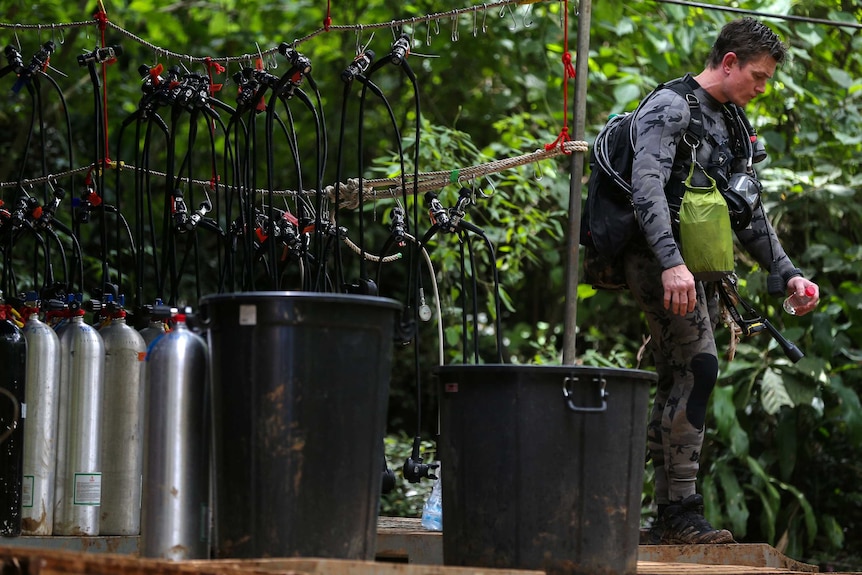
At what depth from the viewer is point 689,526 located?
3559 mm

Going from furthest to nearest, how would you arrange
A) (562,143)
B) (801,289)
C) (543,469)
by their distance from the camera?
(562,143)
(801,289)
(543,469)

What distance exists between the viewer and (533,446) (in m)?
2.68

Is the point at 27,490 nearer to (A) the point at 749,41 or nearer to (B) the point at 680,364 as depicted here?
(B) the point at 680,364

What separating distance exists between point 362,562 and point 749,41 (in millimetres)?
2173

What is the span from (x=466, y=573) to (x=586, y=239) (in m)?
1.72

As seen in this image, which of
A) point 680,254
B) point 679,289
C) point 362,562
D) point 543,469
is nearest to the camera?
point 362,562

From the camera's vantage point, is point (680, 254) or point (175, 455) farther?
point (680, 254)

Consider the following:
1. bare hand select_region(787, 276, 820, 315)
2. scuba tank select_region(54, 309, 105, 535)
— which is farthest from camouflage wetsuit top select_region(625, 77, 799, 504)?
scuba tank select_region(54, 309, 105, 535)

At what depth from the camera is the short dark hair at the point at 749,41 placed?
3.60 metres

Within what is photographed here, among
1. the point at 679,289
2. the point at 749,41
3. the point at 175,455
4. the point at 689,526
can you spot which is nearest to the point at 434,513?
the point at 689,526

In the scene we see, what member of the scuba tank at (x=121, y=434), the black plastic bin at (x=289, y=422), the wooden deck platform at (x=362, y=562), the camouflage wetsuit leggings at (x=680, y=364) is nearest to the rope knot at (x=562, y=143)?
the camouflage wetsuit leggings at (x=680, y=364)

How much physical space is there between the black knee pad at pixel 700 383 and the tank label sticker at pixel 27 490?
6.28ft

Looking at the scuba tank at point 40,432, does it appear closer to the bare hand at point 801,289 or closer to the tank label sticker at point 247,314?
the tank label sticker at point 247,314

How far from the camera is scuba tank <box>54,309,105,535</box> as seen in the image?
311 centimetres
